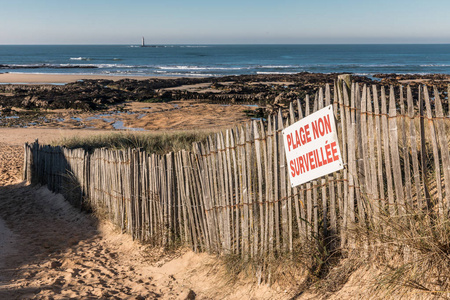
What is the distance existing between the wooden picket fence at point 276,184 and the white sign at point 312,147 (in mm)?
119

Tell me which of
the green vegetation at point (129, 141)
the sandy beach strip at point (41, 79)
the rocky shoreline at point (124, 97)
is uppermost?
the sandy beach strip at point (41, 79)

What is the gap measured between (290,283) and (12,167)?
30.1 feet

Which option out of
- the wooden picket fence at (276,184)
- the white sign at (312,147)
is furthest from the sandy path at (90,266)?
the white sign at (312,147)

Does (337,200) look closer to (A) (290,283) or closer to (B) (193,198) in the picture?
(A) (290,283)

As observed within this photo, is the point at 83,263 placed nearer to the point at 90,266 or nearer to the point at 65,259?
the point at 90,266

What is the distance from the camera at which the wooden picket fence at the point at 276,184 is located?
132 inches

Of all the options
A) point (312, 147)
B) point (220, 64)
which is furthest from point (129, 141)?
point (220, 64)

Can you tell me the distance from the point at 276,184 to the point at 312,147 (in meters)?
0.64

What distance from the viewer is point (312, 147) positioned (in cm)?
385

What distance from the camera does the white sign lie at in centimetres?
363

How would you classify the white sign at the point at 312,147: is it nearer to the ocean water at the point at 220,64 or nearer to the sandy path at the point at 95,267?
the sandy path at the point at 95,267

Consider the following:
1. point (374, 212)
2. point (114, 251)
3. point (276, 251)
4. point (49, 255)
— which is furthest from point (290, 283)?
point (49, 255)

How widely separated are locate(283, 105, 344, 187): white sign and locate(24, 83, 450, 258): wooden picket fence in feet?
0.39

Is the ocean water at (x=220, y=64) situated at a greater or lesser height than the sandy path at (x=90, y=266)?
greater
